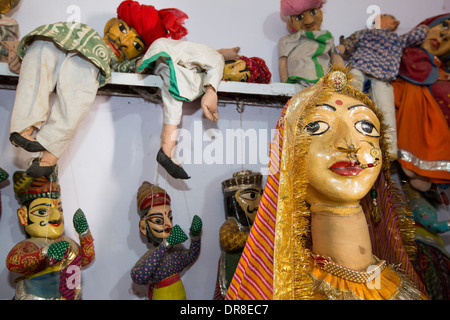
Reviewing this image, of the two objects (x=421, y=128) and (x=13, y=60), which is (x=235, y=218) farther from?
(x=13, y=60)

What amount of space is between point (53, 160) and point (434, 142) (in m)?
1.64

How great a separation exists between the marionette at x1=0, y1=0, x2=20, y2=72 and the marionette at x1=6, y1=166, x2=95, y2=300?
1.69 ft

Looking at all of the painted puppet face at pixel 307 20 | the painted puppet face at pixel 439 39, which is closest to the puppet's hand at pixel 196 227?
the painted puppet face at pixel 307 20

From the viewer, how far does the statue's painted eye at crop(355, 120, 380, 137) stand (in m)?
1.23

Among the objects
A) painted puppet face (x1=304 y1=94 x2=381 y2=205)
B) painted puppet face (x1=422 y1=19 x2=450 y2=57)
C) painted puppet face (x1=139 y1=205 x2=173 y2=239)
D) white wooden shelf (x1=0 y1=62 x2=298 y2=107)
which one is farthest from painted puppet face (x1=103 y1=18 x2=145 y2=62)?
painted puppet face (x1=422 y1=19 x2=450 y2=57)

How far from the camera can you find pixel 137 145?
5.91 feet

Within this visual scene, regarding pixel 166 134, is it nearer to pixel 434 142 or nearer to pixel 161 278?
pixel 161 278

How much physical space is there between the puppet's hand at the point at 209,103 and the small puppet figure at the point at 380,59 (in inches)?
27.2

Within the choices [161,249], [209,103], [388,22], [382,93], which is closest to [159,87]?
[209,103]

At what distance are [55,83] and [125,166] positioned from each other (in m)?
0.47

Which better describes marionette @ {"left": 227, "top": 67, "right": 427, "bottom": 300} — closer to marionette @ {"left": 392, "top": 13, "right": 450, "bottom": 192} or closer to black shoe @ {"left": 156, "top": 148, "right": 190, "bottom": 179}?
black shoe @ {"left": 156, "top": 148, "right": 190, "bottom": 179}

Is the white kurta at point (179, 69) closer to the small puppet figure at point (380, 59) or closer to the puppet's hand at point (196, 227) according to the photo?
the puppet's hand at point (196, 227)

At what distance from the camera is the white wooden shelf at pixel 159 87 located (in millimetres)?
1662
